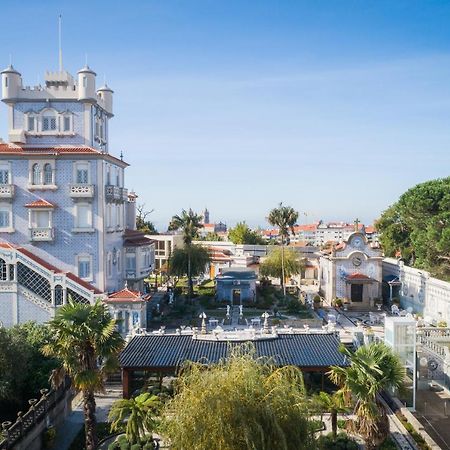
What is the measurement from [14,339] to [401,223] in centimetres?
4775

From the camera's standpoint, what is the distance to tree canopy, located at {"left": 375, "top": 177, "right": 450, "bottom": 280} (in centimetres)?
4704

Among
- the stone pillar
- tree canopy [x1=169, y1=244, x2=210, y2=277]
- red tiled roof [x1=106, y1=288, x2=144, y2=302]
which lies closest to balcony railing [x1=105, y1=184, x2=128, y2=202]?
red tiled roof [x1=106, y1=288, x2=144, y2=302]

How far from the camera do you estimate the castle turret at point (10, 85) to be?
36.7 metres

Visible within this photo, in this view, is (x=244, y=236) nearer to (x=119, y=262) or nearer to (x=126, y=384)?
(x=119, y=262)

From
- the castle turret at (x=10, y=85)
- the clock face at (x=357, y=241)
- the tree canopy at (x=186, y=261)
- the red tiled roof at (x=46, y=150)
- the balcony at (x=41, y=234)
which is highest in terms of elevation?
the castle turret at (x=10, y=85)

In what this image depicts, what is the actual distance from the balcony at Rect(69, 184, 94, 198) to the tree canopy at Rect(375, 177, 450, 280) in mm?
31115

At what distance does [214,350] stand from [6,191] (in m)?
20.4

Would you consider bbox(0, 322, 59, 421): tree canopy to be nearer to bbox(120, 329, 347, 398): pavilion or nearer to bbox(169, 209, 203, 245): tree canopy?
bbox(120, 329, 347, 398): pavilion

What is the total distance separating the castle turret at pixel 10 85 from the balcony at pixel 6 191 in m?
6.55

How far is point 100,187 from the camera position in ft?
118

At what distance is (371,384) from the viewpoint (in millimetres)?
15805

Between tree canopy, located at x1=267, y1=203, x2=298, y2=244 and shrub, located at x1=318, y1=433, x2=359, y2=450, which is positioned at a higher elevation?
tree canopy, located at x1=267, y1=203, x2=298, y2=244

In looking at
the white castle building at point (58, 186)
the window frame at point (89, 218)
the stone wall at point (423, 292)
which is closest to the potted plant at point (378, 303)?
the stone wall at point (423, 292)

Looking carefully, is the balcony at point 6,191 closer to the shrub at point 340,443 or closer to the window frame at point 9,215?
the window frame at point 9,215
